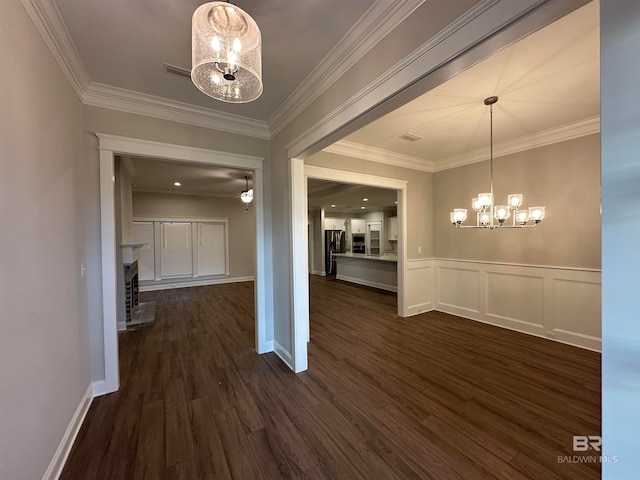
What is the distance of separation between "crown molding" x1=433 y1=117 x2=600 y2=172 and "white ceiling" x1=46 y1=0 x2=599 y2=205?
0.08ft

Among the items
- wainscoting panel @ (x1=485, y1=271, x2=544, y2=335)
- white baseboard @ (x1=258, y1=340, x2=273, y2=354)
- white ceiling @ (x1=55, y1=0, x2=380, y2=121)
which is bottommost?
white baseboard @ (x1=258, y1=340, x2=273, y2=354)

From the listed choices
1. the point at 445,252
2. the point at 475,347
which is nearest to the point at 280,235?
the point at 475,347

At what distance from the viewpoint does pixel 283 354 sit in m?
2.98

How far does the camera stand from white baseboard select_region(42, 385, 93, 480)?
1.50m

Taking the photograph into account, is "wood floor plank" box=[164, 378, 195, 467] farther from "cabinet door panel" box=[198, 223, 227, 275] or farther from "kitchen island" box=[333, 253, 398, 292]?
"cabinet door panel" box=[198, 223, 227, 275]

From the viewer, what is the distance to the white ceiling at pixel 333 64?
1.58 metres

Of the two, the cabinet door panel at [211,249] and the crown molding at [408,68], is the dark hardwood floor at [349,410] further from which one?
the cabinet door panel at [211,249]

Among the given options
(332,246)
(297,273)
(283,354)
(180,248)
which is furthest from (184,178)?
(332,246)

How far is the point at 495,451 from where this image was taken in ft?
5.62

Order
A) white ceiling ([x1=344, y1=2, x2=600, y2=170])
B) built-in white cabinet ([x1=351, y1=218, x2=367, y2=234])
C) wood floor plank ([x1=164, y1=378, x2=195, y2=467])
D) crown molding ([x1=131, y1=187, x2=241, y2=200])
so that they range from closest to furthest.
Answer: wood floor plank ([x1=164, y1=378, x2=195, y2=467]) → white ceiling ([x1=344, y1=2, x2=600, y2=170]) → crown molding ([x1=131, y1=187, x2=241, y2=200]) → built-in white cabinet ([x1=351, y1=218, x2=367, y2=234])

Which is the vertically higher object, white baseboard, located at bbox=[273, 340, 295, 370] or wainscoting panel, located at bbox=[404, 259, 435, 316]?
wainscoting panel, located at bbox=[404, 259, 435, 316]

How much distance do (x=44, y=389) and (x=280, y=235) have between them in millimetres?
2116

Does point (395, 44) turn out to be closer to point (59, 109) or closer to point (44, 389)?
point (59, 109)

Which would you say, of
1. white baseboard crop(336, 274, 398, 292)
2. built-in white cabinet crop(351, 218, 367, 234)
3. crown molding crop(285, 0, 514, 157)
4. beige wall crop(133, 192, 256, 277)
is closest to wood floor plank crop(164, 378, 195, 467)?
crown molding crop(285, 0, 514, 157)
